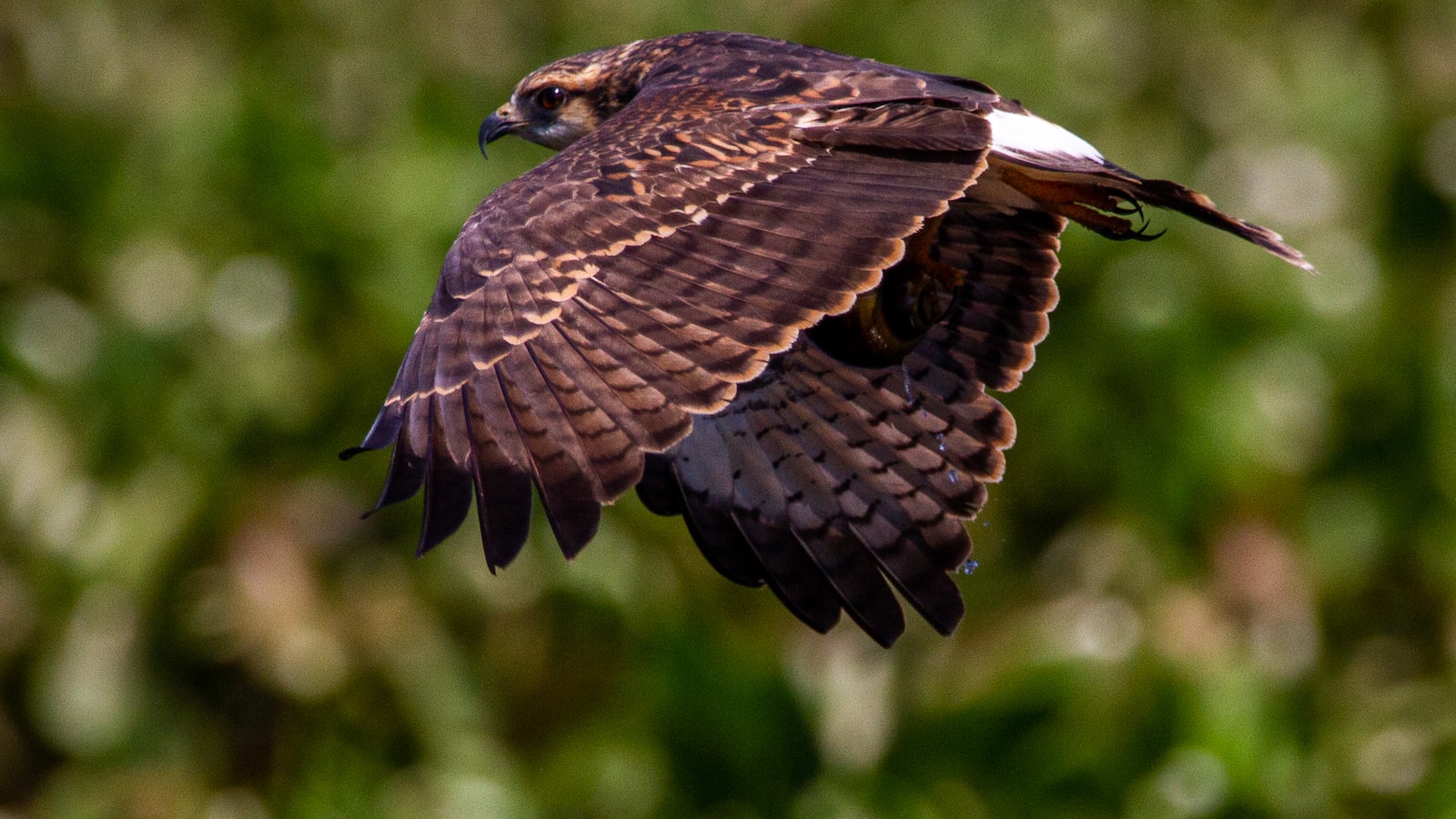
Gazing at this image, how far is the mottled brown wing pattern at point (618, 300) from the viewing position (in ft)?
9.80

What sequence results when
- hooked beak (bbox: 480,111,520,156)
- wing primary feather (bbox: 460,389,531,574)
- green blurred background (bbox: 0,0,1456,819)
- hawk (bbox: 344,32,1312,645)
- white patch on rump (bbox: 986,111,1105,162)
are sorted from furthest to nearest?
green blurred background (bbox: 0,0,1456,819)
hooked beak (bbox: 480,111,520,156)
white patch on rump (bbox: 986,111,1105,162)
hawk (bbox: 344,32,1312,645)
wing primary feather (bbox: 460,389,531,574)

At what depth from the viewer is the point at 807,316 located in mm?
3080

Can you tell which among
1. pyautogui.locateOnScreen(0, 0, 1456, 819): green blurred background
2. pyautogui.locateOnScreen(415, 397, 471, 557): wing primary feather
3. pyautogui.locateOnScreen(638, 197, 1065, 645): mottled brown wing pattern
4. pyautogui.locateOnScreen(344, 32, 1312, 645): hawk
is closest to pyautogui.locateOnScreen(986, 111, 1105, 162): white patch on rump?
pyautogui.locateOnScreen(344, 32, 1312, 645): hawk

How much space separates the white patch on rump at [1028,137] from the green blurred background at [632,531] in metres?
2.12

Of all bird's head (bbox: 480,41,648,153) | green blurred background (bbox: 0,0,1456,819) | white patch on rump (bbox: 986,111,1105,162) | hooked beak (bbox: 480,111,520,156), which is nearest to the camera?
white patch on rump (bbox: 986,111,1105,162)

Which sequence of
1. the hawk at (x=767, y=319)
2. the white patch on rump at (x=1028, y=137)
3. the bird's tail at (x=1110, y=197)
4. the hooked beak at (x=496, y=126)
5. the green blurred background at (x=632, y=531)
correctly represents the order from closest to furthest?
the hawk at (x=767, y=319), the bird's tail at (x=1110, y=197), the white patch on rump at (x=1028, y=137), the hooked beak at (x=496, y=126), the green blurred background at (x=632, y=531)

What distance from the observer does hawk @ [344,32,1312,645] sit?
3.04 metres

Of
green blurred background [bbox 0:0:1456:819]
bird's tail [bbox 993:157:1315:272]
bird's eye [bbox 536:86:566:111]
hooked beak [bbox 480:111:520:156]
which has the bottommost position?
green blurred background [bbox 0:0:1456:819]

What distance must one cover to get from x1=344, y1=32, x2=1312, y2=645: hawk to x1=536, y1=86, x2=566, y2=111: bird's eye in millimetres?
191

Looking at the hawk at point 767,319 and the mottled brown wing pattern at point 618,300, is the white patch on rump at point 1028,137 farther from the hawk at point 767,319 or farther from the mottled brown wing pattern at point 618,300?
the mottled brown wing pattern at point 618,300

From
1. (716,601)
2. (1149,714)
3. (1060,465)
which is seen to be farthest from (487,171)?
(1149,714)

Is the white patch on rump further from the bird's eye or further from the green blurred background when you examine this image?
the green blurred background

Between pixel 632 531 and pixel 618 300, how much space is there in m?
3.15

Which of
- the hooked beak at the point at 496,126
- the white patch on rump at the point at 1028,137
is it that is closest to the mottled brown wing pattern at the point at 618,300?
the white patch on rump at the point at 1028,137
